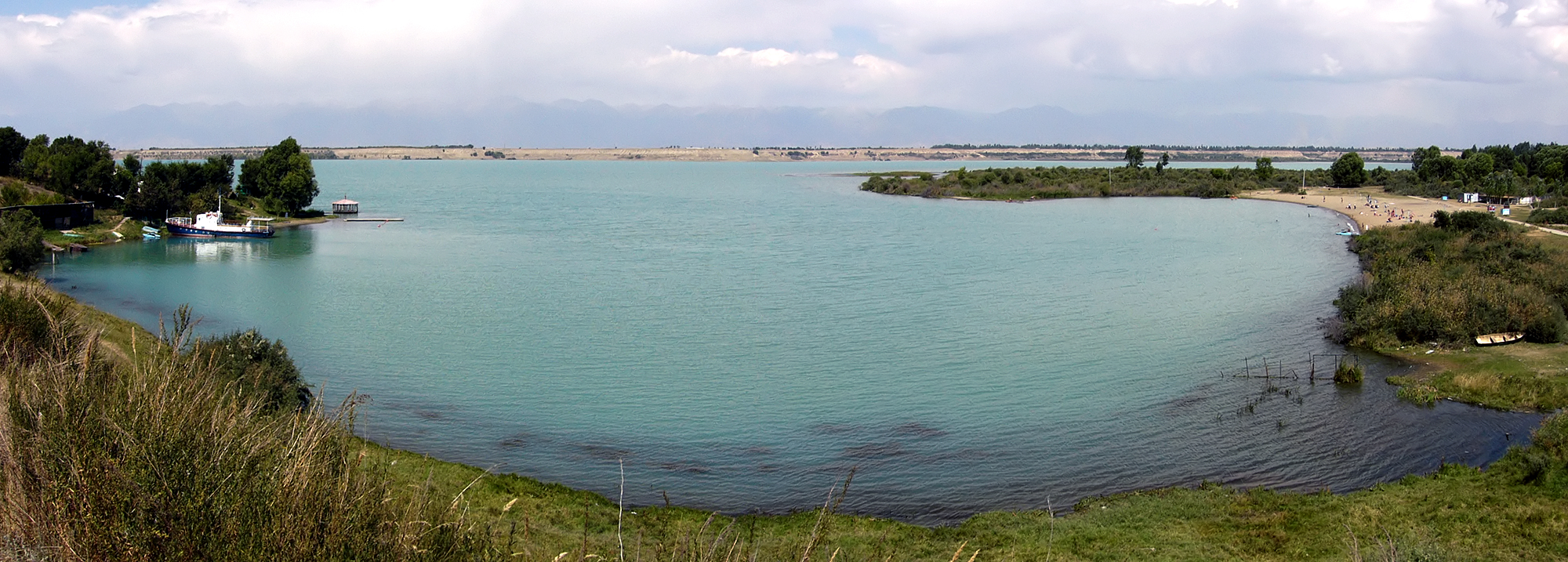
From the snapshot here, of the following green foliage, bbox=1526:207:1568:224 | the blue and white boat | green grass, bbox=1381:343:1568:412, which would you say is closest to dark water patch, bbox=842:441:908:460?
green grass, bbox=1381:343:1568:412

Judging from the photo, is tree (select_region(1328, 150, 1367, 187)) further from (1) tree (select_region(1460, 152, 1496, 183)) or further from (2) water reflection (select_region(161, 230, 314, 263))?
(2) water reflection (select_region(161, 230, 314, 263))

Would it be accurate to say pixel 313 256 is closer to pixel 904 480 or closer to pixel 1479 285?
pixel 904 480

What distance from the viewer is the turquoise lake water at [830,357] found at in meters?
18.1

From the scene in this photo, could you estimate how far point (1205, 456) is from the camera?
18.5 m

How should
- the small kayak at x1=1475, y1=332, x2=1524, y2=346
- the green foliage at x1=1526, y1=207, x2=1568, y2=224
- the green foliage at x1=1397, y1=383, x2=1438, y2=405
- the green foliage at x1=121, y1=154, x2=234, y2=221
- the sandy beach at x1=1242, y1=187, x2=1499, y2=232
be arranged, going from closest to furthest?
the green foliage at x1=1397, y1=383, x2=1438, y2=405, the small kayak at x1=1475, y1=332, x2=1524, y2=346, the green foliage at x1=1526, y1=207, x2=1568, y2=224, the green foliage at x1=121, y1=154, x2=234, y2=221, the sandy beach at x1=1242, y1=187, x2=1499, y2=232

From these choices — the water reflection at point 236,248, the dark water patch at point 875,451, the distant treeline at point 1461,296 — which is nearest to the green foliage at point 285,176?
the water reflection at point 236,248

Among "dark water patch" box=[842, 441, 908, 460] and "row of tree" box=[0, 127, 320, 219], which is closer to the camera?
"dark water patch" box=[842, 441, 908, 460]

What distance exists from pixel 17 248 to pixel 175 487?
36.6 m

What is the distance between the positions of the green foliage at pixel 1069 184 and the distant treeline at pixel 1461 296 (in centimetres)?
6034

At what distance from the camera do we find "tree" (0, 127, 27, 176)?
5769 centimetres

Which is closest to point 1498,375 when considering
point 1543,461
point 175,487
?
point 1543,461

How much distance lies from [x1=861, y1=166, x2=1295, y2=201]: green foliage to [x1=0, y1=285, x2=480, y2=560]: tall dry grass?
92.2 m

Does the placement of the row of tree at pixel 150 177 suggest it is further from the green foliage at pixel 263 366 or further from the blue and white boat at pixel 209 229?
the green foliage at pixel 263 366

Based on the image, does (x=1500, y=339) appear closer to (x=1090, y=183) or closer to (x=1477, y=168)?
(x=1477, y=168)
